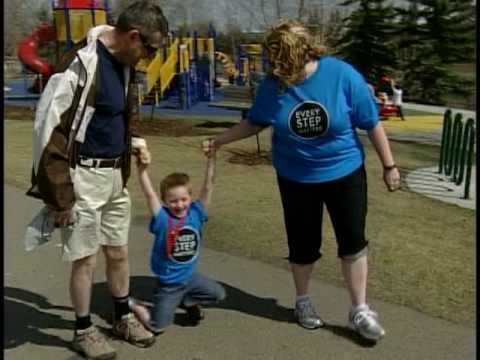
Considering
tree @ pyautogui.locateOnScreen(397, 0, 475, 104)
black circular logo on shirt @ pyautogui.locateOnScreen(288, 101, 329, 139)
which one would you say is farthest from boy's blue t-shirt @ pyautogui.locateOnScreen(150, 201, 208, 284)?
tree @ pyautogui.locateOnScreen(397, 0, 475, 104)

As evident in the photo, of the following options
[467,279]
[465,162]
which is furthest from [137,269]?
[465,162]

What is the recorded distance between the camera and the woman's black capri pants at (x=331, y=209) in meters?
3.30

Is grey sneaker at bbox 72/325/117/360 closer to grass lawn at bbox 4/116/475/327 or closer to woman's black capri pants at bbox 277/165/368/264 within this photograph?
woman's black capri pants at bbox 277/165/368/264

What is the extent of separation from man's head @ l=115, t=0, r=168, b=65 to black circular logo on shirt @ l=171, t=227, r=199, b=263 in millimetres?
989

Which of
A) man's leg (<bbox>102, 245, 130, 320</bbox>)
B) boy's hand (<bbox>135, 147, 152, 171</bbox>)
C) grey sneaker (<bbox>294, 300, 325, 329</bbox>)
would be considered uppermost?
boy's hand (<bbox>135, 147, 152, 171</bbox>)

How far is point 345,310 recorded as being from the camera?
372 centimetres

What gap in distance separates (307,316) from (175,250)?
793 millimetres

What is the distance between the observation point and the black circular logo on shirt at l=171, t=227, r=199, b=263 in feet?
11.4

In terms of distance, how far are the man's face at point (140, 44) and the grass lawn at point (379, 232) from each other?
6.48 feet

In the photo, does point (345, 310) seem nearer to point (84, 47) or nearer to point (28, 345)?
point (28, 345)

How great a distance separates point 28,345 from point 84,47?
1.54 meters

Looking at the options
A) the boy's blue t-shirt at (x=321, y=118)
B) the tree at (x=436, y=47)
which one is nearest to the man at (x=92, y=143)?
the boy's blue t-shirt at (x=321, y=118)

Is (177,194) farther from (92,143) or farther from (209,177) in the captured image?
(92,143)

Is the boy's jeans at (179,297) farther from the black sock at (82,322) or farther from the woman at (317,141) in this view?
the woman at (317,141)
